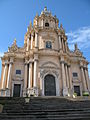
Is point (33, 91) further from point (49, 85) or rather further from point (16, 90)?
point (16, 90)

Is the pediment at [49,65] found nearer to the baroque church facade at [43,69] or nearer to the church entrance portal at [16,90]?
the baroque church facade at [43,69]

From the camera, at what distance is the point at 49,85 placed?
77.1 feet

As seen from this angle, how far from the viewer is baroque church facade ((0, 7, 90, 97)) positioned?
22734 mm

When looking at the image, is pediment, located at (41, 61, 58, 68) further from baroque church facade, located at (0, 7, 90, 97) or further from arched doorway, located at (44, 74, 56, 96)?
arched doorway, located at (44, 74, 56, 96)

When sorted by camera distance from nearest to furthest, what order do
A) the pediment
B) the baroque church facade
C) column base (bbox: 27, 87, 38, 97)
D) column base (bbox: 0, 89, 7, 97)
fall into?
1. column base (bbox: 27, 87, 38, 97)
2. column base (bbox: 0, 89, 7, 97)
3. the baroque church facade
4. the pediment

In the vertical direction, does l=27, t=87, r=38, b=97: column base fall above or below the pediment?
below

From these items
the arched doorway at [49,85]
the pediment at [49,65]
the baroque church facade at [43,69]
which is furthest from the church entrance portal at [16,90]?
the pediment at [49,65]

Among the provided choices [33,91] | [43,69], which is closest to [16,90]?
[33,91]

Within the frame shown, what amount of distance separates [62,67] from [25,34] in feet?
48.6

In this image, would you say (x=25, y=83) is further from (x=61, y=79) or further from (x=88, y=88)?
(x=88, y=88)

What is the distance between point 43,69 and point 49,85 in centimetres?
333

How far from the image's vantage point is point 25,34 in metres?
33.0

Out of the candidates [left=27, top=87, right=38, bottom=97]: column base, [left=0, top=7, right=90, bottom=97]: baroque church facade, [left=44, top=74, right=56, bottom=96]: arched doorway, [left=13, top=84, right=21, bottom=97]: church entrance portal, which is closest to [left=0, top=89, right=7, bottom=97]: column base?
[left=0, top=7, right=90, bottom=97]: baroque church facade

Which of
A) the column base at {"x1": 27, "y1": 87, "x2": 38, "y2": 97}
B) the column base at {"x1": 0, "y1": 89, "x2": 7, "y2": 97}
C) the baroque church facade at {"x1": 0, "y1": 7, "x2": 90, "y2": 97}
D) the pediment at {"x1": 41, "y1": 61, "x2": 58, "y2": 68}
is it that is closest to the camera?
the column base at {"x1": 27, "y1": 87, "x2": 38, "y2": 97}
